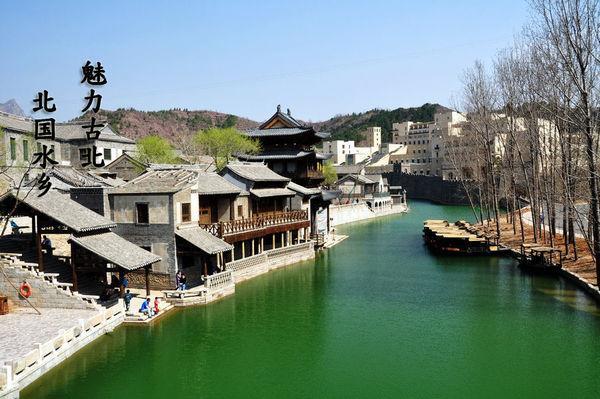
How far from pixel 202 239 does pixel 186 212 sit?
2.09m

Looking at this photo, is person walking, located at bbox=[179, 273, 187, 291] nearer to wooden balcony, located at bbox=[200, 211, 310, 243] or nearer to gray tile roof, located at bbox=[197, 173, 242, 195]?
wooden balcony, located at bbox=[200, 211, 310, 243]

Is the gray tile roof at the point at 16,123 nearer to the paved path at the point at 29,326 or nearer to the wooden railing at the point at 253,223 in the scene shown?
the wooden railing at the point at 253,223

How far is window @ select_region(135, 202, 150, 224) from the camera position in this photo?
30.9 meters

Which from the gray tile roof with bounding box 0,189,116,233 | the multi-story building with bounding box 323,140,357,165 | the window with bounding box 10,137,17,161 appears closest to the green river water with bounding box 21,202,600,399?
the gray tile roof with bounding box 0,189,116,233

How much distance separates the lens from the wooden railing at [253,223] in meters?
33.8

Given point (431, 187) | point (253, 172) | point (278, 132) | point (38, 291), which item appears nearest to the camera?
point (38, 291)

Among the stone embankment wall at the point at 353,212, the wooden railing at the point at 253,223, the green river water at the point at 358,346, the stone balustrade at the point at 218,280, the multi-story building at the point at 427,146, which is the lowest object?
the green river water at the point at 358,346

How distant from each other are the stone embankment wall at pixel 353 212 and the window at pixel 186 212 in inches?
1707

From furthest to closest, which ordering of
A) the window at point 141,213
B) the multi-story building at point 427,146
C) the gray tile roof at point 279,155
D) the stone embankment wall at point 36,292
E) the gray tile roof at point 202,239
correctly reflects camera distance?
the multi-story building at point 427,146, the gray tile roof at point 279,155, the window at point 141,213, the gray tile roof at point 202,239, the stone embankment wall at point 36,292

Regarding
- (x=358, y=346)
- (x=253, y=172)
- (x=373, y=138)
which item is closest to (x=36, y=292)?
(x=358, y=346)

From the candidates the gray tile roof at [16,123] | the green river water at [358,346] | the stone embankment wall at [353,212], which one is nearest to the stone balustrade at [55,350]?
the green river water at [358,346]

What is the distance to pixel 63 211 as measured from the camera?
26.4m

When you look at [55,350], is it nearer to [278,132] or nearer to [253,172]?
[253,172]

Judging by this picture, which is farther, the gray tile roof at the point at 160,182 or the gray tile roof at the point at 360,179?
Result: the gray tile roof at the point at 360,179
